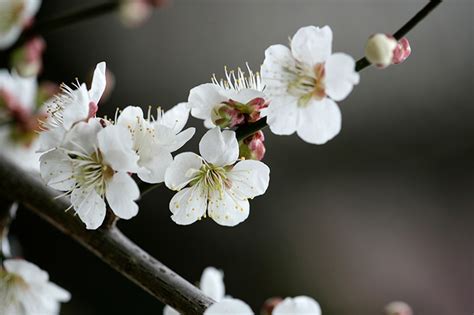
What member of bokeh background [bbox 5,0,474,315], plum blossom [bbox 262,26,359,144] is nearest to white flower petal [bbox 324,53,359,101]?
plum blossom [bbox 262,26,359,144]

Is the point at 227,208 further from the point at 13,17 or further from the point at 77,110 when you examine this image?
the point at 13,17

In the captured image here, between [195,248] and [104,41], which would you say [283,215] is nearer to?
[195,248]

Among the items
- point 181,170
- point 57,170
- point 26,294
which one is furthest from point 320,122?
point 26,294

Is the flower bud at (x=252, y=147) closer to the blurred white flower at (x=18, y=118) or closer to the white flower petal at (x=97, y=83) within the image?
the white flower petal at (x=97, y=83)

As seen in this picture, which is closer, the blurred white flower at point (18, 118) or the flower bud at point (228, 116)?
the flower bud at point (228, 116)

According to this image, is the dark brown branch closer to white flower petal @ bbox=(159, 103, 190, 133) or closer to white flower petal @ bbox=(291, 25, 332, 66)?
white flower petal @ bbox=(159, 103, 190, 133)

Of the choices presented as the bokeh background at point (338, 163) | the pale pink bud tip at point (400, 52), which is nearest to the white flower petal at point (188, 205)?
the pale pink bud tip at point (400, 52)

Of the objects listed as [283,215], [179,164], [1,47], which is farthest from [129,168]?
[283,215]
